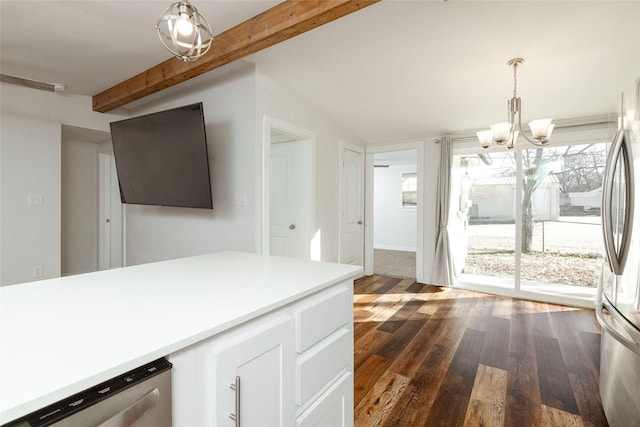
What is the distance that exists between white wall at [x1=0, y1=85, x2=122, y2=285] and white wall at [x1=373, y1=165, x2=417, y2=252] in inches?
225

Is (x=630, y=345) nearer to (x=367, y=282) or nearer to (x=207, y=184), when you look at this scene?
(x=207, y=184)

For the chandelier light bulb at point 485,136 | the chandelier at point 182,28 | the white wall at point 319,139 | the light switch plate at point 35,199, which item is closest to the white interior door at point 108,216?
the light switch plate at point 35,199

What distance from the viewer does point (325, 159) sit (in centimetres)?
369

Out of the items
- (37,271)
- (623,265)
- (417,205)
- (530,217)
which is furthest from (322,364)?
Result: (37,271)

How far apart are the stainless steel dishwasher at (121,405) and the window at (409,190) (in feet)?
22.3

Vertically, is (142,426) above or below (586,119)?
below

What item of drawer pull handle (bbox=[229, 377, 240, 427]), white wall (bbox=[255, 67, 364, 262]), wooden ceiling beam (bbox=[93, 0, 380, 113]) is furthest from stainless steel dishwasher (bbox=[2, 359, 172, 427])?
white wall (bbox=[255, 67, 364, 262])

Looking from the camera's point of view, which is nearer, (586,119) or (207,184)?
(207,184)

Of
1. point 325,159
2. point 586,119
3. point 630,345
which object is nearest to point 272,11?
point 325,159

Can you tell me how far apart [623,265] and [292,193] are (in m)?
2.81

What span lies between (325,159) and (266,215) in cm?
127

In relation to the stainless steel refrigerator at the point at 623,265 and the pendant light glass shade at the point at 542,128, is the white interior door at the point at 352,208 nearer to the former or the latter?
the pendant light glass shade at the point at 542,128

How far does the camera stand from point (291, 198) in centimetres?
355

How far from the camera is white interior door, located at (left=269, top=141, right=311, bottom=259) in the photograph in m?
3.45
